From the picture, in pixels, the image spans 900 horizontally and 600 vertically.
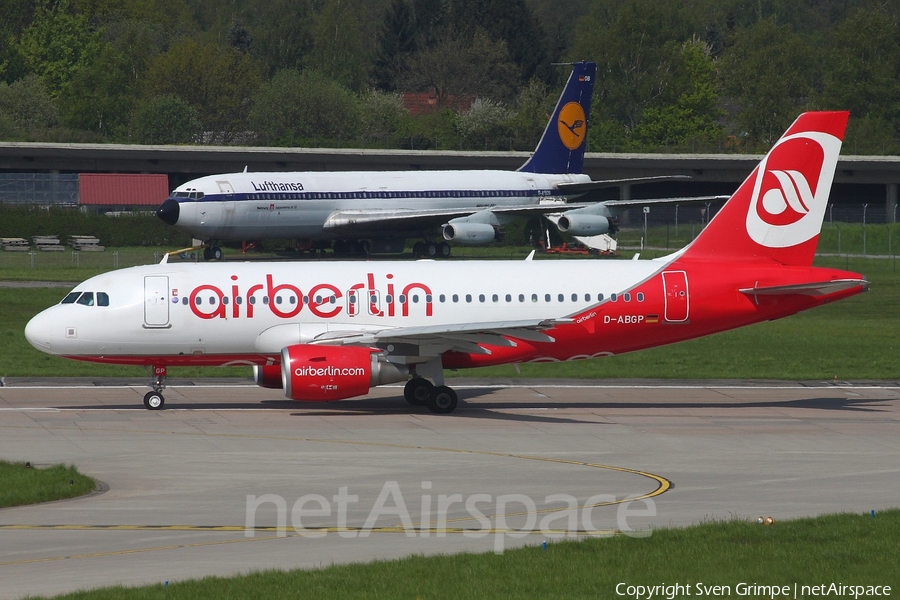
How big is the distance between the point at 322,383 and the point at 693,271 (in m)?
9.81

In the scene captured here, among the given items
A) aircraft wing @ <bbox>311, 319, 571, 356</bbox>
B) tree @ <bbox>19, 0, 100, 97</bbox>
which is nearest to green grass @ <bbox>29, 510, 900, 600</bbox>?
aircraft wing @ <bbox>311, 319, 571, 356</bbox>

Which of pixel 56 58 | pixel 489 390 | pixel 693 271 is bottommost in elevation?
pixel 489 390

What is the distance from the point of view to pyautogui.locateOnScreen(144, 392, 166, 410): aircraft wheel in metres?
31.7

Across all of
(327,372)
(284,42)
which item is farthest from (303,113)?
(327,372)

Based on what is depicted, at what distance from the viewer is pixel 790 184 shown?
33.3 metres

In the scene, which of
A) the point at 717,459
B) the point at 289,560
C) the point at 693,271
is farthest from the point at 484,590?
the point at 693,271

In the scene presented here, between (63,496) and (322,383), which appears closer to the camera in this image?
(63,496)

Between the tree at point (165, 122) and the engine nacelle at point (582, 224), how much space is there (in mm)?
62363

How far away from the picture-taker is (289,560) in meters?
17.1

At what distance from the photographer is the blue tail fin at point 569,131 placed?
→ 2980 inches

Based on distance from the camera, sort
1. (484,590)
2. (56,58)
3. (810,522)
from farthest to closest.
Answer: (56,58) → (810,522) → (484,590)

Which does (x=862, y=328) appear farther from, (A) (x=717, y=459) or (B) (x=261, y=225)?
(B) (x=261, y=225)

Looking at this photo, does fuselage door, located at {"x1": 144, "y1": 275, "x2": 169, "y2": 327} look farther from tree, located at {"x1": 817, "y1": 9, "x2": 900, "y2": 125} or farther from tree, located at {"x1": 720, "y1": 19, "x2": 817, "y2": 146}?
tree, located at {"x1": 817, "y1": 9, "x2": 900, "y2": 125}

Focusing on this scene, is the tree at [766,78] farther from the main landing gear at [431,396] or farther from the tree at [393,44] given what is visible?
the main landing gear at [431,396]
